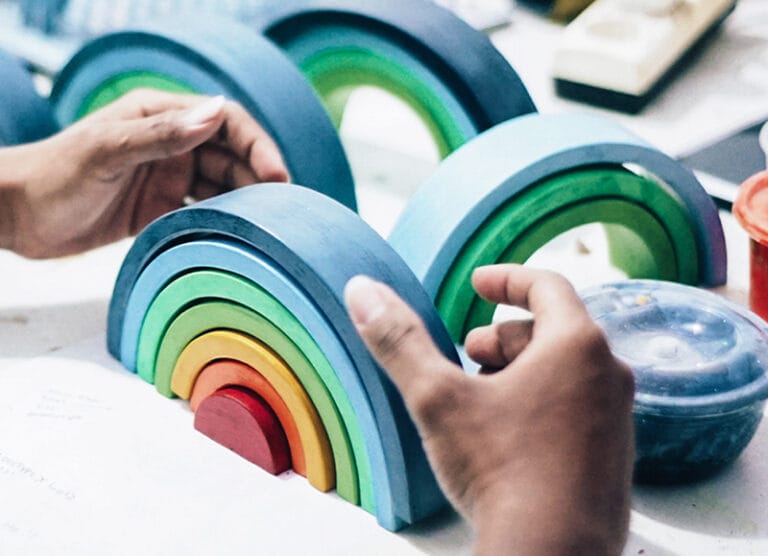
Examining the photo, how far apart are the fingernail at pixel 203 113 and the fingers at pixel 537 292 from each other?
328mm

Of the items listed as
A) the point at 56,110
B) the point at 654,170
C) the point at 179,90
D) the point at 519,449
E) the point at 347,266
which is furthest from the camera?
the point at 56,110

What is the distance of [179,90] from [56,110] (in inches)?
7.5

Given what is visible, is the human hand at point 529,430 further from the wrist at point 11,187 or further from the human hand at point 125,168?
the wrist at point 11,187

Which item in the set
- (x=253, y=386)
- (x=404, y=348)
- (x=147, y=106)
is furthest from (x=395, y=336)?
(x=147, y=106)

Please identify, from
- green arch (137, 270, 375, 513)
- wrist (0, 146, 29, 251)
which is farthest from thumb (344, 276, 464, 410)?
wrist (0, 146, 29, 251)

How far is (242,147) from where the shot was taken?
3.03 feet

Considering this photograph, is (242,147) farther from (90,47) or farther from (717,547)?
(717,547)

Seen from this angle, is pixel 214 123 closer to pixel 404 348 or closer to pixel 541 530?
pixel 404 348

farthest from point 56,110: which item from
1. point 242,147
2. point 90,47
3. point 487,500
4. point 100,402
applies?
point 487,500

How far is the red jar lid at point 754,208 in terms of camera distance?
83 centimetres

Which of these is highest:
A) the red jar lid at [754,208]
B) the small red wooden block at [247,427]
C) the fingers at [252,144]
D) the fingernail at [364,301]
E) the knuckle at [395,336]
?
the fingernail at [364,301]

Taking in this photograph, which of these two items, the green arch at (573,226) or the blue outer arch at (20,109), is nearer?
the green arch at (573,226)

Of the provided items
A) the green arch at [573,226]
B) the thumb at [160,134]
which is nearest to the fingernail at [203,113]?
the thumb at [160,134]

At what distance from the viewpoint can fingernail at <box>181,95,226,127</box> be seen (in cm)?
84
